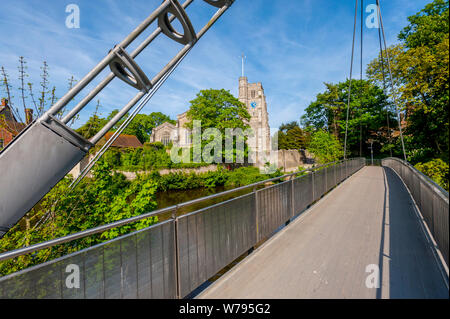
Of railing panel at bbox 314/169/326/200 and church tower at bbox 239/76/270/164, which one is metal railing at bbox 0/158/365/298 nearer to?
railing panel at bbox 314/169/326/200

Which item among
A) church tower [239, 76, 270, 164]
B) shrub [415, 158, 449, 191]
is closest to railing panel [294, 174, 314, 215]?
shrub [415, 158, 449, 191]

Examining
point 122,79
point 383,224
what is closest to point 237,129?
point 383,224

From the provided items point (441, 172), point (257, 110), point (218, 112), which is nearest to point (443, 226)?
point (441, 172)

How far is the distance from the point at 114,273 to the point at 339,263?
116 inches

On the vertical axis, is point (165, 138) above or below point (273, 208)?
above

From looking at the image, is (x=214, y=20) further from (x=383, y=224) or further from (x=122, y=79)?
(x=383, y=224)

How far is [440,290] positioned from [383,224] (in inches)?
106

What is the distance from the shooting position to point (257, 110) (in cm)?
6588

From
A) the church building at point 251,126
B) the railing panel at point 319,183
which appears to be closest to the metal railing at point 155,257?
the railing panel at point 319,183

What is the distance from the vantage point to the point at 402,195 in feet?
28.1

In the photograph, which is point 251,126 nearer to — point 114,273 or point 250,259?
point 250,259

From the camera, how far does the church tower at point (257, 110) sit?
2507 inches

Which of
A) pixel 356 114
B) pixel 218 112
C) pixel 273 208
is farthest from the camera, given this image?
pixel 356 114

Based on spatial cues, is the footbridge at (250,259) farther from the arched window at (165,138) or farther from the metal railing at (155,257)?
the arched window at (165,138)
